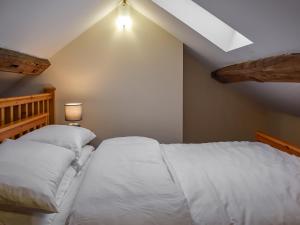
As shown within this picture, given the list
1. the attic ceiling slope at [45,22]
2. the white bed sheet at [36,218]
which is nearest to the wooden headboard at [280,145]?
the white bed sheet at [36,218]

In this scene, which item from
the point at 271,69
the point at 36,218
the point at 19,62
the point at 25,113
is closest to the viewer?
the point at 36,218

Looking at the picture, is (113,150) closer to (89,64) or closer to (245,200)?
(245,200)

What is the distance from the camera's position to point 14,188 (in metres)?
1.31

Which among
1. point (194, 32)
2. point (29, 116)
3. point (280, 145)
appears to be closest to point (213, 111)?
point (280, 145)

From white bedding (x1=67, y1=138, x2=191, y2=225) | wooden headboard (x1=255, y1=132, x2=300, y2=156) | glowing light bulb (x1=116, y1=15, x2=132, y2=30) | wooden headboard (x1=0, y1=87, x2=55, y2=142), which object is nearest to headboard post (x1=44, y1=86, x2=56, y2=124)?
wooden headboard (x1=0, y1=87, x2=55, y2=142)

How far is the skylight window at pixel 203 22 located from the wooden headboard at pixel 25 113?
1.50m

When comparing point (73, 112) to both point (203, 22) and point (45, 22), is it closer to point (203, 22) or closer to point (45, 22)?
point (45, 22)

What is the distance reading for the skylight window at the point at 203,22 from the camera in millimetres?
2600

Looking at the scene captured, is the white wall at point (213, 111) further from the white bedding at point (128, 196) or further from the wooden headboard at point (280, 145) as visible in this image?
the white bedding at point (128, 196)

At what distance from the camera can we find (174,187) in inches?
65.3

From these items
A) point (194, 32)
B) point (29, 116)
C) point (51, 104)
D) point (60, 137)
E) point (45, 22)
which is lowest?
point (60, 137)

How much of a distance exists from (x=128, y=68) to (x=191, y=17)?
3.34 feet

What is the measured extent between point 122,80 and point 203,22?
1.18 m

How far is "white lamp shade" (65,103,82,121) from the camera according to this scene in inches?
122
